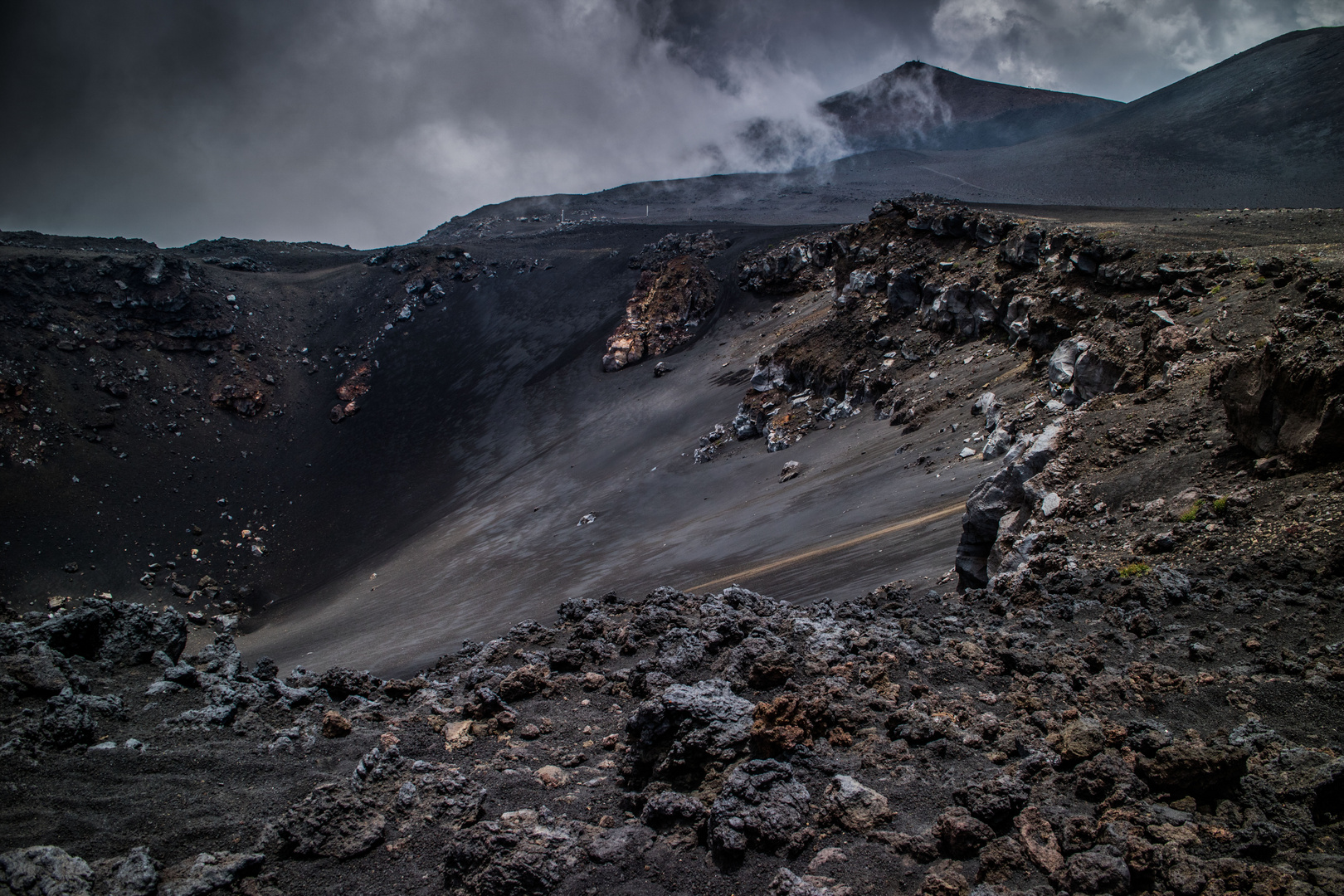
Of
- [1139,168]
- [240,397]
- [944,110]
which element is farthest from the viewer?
[944,110]

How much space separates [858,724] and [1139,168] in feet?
242

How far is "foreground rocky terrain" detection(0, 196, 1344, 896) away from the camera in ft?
11.0

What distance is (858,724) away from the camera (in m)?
4.57

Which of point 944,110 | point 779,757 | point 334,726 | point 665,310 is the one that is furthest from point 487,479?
point 944,110

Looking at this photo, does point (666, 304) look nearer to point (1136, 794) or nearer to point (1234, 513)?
point (1234, 513)

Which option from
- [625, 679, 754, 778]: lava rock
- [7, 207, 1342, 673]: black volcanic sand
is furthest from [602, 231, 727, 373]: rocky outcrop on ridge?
[625, 679, 754, 778]: lava rock

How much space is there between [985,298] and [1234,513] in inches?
753

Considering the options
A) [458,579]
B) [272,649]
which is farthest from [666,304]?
[272,649]

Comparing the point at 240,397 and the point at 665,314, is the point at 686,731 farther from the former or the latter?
the point at 240,397

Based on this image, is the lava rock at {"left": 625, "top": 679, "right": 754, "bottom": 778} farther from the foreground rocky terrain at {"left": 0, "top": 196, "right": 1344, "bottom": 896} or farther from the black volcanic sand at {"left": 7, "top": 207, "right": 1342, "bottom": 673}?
the black volcanic sand at {"left": 7, "top": 207, "right": 1342, "bottom": 673}

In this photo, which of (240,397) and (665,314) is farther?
(665,314)

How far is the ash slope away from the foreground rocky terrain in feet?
154

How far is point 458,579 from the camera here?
80.5 feet

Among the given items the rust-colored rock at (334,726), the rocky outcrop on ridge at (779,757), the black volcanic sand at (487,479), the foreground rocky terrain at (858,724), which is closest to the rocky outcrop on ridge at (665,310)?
the black volcanic sand at (487,479)
